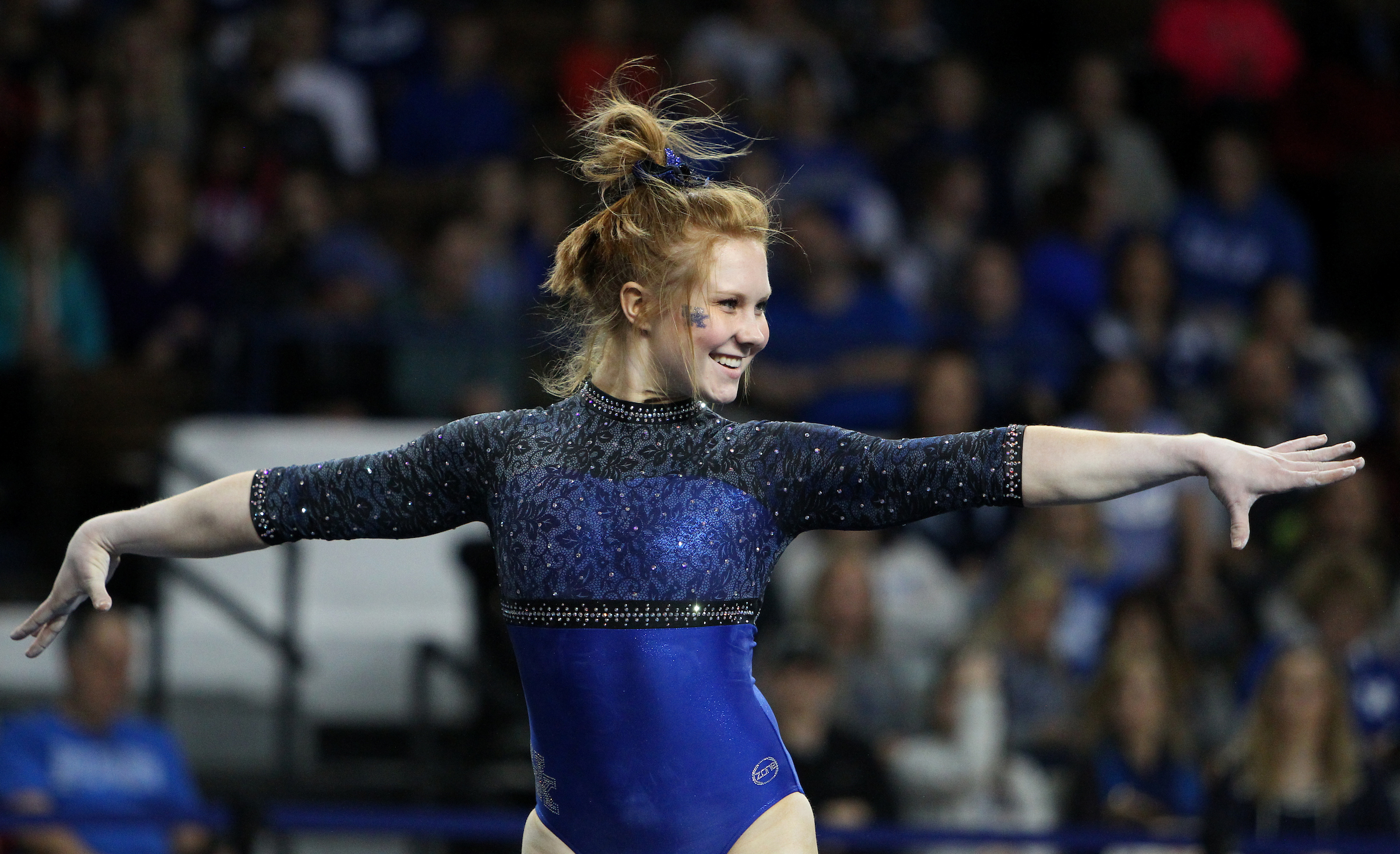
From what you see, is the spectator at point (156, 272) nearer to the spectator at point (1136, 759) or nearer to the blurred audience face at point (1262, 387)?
the spectator at point (1136, 759)

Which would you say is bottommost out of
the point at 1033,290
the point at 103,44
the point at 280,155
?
the point at 1033,290

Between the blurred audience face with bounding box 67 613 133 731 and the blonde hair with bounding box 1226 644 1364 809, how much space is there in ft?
12.2

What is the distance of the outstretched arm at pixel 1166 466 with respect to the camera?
8.11 feet

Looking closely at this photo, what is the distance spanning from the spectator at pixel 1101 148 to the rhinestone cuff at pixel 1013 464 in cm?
625

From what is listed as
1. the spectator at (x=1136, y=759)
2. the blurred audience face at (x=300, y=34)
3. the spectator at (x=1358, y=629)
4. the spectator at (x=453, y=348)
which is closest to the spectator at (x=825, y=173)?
the spectator at (x=453, y=348)

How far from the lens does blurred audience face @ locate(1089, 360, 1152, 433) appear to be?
22.6 feet

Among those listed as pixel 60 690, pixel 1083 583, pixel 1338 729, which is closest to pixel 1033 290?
pixel 1083 583

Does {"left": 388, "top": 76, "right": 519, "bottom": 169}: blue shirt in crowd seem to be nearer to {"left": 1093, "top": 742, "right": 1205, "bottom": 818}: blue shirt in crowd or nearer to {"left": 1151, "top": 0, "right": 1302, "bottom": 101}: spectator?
{"left": 1151, "top": 0, "right": 1302, "bottom": 101}: spectator

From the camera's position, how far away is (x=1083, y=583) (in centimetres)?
662

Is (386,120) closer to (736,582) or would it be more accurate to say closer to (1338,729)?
(1338,729)

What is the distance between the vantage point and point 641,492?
8.82 feet

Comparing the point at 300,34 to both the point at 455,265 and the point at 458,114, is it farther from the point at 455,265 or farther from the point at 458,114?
the point at 455,265

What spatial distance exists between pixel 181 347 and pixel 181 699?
5.05 ft

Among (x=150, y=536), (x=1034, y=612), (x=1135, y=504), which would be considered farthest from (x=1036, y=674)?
(x=150, y=536)
